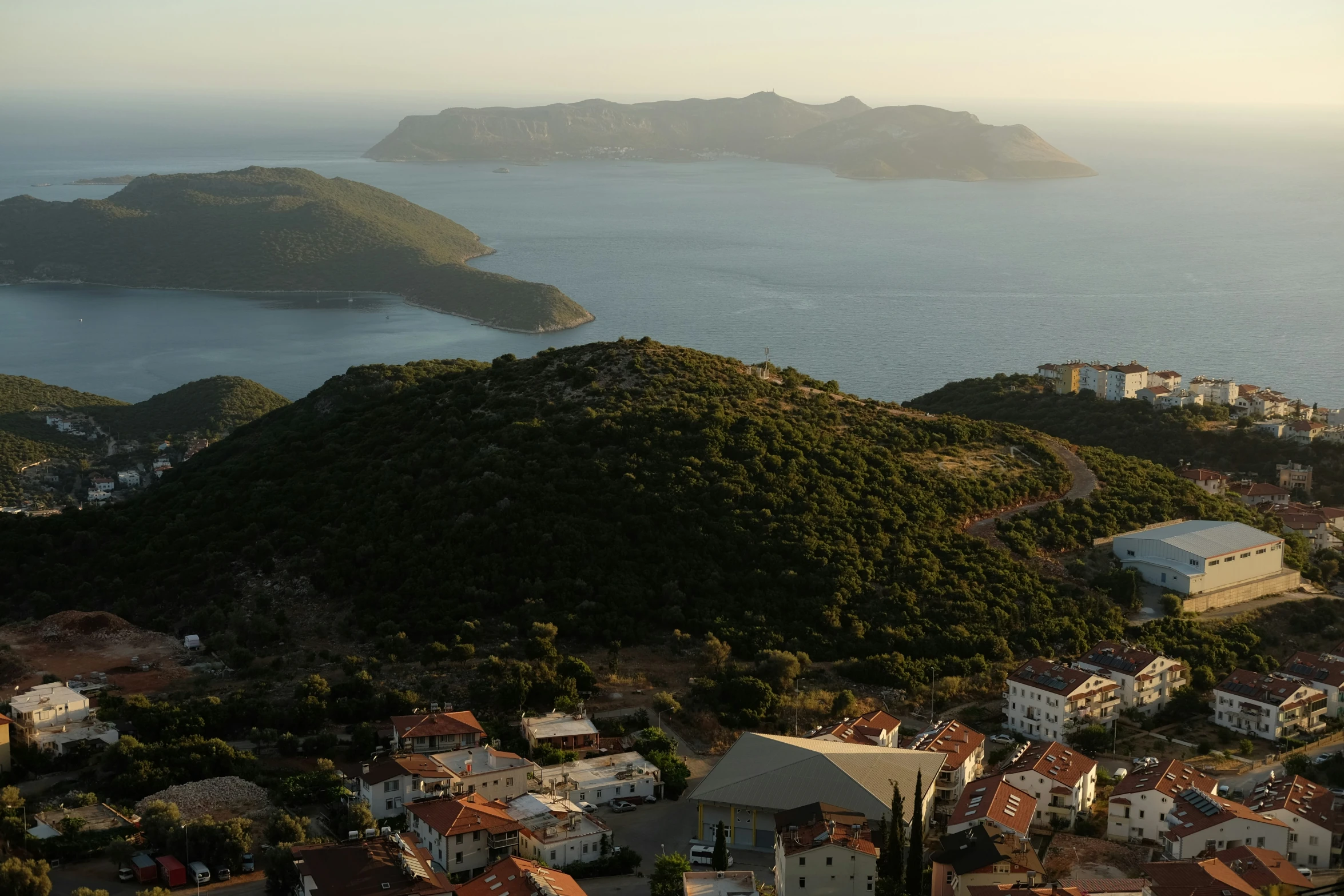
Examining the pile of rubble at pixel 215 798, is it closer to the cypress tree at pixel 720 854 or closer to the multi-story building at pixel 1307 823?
the cypress tree at pixel 720 854

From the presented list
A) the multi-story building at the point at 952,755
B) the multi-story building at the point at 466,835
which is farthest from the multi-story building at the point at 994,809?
the multi-story building at the point at 466,835

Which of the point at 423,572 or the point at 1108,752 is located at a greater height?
the point at 423,572

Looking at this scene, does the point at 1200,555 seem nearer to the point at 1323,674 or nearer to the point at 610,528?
the point at 1323,674

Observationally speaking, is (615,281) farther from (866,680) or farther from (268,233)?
(866,680)

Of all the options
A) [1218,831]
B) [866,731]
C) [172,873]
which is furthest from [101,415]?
[1218,831]

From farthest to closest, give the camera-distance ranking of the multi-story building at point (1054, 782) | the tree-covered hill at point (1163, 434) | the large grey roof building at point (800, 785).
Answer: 1. the tree-covered hill at point (1163, 434)
2. the multi-story building at point (1054, 782)
3. the large grey roof building at point (800, 785)

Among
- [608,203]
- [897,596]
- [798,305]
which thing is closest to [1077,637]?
[897,596]
